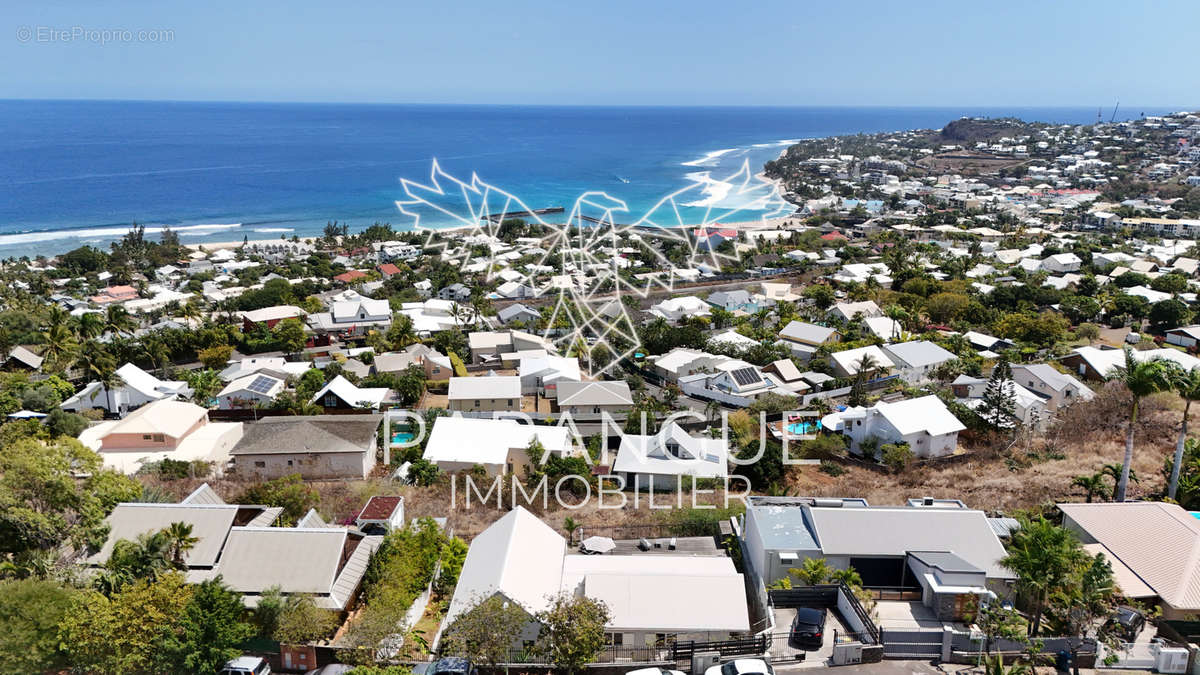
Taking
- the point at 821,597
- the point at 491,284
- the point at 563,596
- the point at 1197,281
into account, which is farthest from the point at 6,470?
the point at 1197,281

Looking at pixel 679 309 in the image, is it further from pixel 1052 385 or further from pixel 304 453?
pixel 304 453

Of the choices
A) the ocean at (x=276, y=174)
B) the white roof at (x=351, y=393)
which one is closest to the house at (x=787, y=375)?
the white roof at (x=351, y=393)

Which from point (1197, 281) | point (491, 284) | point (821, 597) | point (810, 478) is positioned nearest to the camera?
point (821, 597)

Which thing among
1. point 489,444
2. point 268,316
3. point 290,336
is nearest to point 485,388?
point 489,444

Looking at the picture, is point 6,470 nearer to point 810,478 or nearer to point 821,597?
point 821,597

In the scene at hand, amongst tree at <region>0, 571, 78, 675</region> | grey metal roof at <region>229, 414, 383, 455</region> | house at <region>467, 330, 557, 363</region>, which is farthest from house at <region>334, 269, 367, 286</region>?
tree at <region>0, 571, 78, 675</region>
